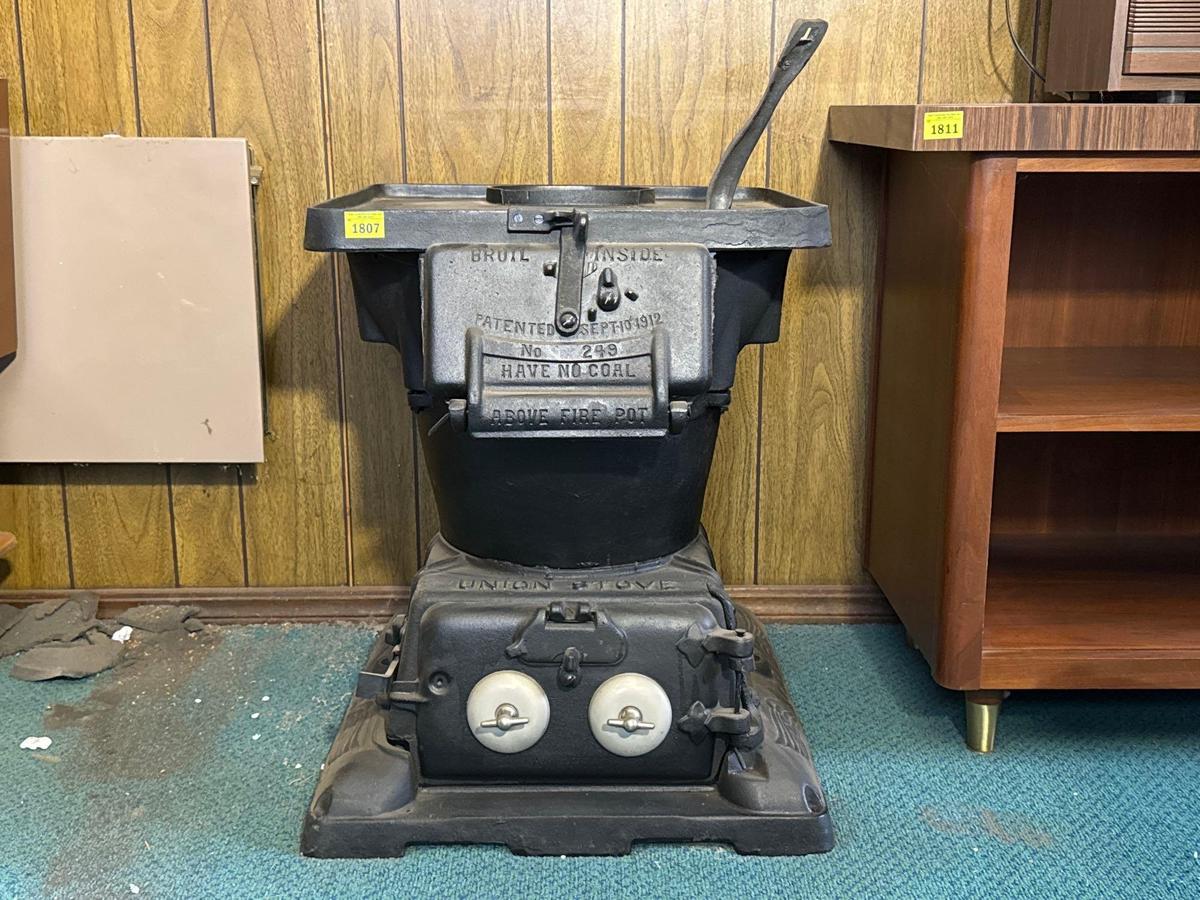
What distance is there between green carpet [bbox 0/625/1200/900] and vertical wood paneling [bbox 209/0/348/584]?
16 centimetres

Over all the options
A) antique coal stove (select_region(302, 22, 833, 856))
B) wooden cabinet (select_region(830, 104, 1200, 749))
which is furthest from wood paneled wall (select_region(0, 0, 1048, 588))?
antique coal stove (select_region(302, 22, 833, 856))

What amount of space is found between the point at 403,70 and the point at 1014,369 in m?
Result: 0.91

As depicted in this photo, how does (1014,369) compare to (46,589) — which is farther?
(46,589)

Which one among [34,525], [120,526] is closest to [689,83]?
[120,526]

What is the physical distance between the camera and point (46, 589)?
1.83 meters

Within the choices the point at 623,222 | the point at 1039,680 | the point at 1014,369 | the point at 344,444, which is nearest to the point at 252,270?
the point at 344,444

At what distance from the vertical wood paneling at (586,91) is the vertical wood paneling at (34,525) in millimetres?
872


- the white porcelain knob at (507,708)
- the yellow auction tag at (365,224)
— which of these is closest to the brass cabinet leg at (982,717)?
the white porcelain knob at (507,708)

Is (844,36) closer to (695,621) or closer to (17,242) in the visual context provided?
(695,621)

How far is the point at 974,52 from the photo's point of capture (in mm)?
1676

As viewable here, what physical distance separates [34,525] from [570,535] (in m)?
0.94

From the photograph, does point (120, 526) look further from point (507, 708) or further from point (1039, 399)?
point (1039, 399)

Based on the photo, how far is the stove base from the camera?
1.27 meters

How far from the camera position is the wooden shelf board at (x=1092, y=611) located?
1.43 meters
